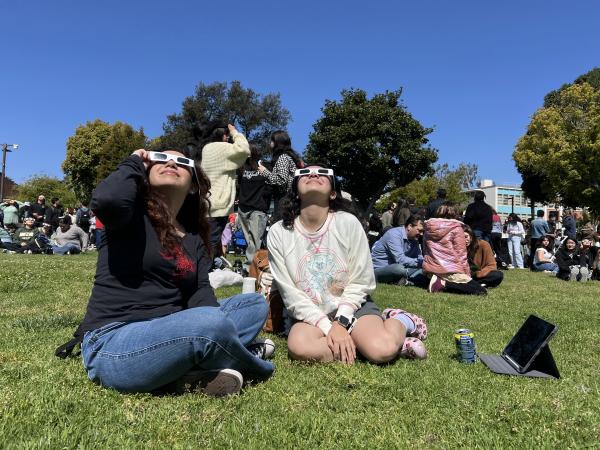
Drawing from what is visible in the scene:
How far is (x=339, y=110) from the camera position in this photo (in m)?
34.8

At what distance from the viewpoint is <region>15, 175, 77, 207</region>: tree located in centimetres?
6256

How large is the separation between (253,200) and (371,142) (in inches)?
1076

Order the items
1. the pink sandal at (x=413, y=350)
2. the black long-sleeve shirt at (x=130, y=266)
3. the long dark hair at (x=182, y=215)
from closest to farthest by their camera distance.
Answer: the black long-sleeve shirt at (x=130, y=266) → the long dark hair at (x=182, y=215) → the pink sandal at (x=413, y=350)

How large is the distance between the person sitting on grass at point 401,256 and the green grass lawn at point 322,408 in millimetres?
4422

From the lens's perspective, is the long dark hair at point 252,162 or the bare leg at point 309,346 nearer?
the bare leg at point 309,346

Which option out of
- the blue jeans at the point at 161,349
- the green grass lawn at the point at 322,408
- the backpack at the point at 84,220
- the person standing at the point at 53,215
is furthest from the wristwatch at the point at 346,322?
the backpack at the point at 84,220

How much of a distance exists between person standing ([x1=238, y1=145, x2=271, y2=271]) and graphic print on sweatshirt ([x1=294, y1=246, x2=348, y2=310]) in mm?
3602

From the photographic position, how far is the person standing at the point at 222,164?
269 inches

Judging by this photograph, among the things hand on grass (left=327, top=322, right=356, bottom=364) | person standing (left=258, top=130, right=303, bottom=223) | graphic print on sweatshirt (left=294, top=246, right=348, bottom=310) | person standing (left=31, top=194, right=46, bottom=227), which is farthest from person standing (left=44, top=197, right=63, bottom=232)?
hand on grass (left=327, top=322, right=356, bottom=364)

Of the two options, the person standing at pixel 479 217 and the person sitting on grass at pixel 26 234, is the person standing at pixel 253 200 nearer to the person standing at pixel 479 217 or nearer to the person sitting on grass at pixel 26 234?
the person standing at pixel 479 217

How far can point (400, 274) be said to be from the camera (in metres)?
8.42

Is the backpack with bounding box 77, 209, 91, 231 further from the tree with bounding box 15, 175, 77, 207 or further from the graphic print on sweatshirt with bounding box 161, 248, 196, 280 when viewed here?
the tree with bounding box 15, 175, 77, 207

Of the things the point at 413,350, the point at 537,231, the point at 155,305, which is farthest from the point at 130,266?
the point at 537,231

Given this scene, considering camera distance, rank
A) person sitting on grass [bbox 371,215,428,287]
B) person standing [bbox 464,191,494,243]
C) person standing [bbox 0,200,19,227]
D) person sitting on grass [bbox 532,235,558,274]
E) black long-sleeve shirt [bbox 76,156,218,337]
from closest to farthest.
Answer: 1. black long-sleeve shirt [bbox 76,156,218,337]
2. person sitting on grass [bbox 371,215,428,287]
3. person standing [bbox 464,191,494,243]
4. person sitting on grass [bbox 532,235,558,274]
5. person standing [bbox 0,200,19,227]
